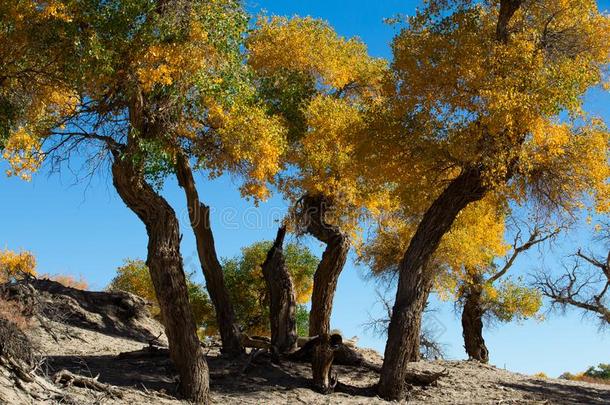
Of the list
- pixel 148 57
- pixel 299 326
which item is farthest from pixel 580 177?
pixel 299 326

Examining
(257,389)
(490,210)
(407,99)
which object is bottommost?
(257,389)

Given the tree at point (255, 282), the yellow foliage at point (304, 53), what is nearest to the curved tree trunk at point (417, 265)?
the yellow foliage at point (304, 53)

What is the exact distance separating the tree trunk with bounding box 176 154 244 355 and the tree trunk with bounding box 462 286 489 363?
11733mm

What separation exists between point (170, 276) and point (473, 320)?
16107mm

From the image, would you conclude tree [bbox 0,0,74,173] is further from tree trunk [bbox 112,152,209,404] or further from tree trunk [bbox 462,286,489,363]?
tree trunk [bbox 462,286,489,363]

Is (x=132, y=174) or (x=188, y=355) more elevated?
(x=132, y=174)

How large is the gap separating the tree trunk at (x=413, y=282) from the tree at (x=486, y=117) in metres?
0.02

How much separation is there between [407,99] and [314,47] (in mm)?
7028

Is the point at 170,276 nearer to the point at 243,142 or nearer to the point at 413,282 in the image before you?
the point at 243,142

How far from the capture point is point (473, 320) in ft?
87.8

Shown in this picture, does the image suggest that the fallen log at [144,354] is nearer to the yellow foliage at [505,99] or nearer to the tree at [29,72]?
the tree at [29,72]

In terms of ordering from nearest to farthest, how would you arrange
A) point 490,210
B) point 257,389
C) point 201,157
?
point 257,389, point 201,157, point 490,210

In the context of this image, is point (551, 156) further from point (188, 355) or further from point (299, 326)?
point (299, 326)

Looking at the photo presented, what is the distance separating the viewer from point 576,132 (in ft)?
52.2
